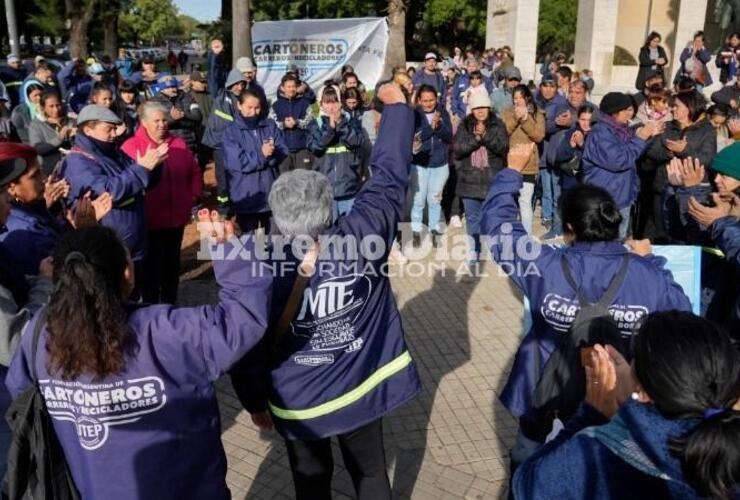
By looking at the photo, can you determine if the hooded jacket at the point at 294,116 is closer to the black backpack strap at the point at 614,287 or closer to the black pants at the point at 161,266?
the black pants at the point at 161,266

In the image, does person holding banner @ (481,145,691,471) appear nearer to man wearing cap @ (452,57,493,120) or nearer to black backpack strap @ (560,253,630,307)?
black backpack strap @ (560,253,630,307)

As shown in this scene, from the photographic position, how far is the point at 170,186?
216 inches

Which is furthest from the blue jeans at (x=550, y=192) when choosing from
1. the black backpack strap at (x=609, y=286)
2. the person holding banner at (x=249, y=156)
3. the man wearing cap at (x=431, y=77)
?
the black backpack strap at (x=609, y=286)

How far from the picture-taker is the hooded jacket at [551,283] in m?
2.73

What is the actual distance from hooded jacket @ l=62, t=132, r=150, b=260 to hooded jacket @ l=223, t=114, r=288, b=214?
53.2 inches

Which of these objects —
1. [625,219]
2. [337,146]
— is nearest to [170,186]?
[337,146]

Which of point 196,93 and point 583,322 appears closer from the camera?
point 583,322

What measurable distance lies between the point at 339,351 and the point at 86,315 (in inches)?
43.7

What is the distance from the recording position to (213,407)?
7.44ft

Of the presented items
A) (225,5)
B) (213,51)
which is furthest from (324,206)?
(225,5)

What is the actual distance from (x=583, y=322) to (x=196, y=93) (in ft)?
27.7

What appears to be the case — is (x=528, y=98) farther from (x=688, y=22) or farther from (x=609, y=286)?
(x=688, y=22)

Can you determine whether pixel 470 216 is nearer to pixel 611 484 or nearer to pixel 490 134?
Answer: pixel 490 134

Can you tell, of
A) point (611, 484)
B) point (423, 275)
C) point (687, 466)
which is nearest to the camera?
point (687, 466)
